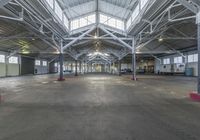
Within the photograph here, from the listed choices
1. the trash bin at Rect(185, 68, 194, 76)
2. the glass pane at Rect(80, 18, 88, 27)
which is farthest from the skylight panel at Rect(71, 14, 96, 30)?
the trash bin at Rect(185, 68, 194, 76)

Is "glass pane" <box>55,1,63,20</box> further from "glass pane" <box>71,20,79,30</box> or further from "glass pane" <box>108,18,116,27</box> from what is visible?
"glass pane" <box>108,18,116,27</box>

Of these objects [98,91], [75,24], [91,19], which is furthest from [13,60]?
[98,91]

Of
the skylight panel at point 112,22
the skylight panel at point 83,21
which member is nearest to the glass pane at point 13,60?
the skylight panel at point 83,21

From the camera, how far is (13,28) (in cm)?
1641

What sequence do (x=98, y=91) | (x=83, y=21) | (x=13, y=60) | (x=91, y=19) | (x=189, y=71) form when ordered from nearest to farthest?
(x=98, y=91)
(x=91, y=19)
(x=83, y=21)
(x=189, y=71)
(x=13, y=60)

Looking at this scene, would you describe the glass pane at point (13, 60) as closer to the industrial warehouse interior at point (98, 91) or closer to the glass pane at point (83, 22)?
the industrial warehouse interior at point (98, 91)

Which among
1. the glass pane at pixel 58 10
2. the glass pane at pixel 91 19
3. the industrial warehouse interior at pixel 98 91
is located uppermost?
the glass pane at pixel 91 19

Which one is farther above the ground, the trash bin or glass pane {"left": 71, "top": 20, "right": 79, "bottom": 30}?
glass pane {"left": 71, "top": 20, "right": 79, "bottom": 30}

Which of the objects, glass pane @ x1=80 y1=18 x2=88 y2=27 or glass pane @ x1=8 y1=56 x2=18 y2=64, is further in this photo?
glass pane @ x1=8 y1=56 x2=18 y2=64

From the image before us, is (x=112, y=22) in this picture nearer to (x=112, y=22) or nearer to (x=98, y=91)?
(x=112, y=22)

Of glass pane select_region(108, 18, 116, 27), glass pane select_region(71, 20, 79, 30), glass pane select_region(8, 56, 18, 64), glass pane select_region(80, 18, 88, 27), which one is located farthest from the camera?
glass pane select_region(8, 56, 18, 64)

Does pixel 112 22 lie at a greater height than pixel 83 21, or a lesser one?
lesser

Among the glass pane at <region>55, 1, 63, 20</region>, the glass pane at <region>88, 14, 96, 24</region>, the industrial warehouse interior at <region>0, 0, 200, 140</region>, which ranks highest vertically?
the glass pane at <region>88, 14, 96, 24</region>

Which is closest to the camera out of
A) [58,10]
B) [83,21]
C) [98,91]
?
[98,91]
